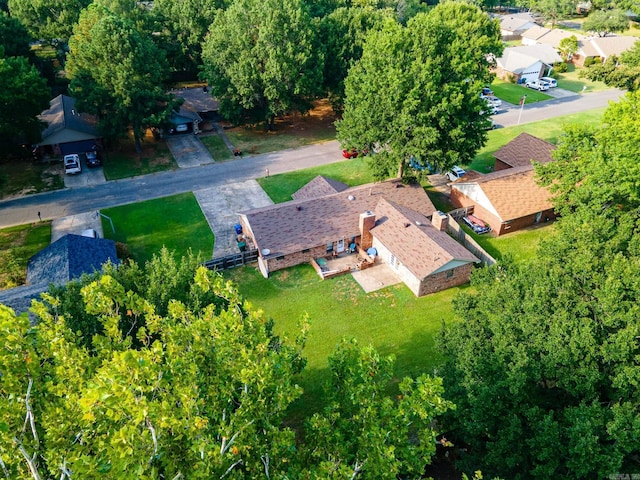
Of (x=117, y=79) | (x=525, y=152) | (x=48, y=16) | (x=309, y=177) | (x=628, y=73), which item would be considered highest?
(x=48, y=16)

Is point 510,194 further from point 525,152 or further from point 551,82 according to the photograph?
point 551,82

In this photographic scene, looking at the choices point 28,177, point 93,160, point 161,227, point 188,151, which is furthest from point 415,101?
point 28,177

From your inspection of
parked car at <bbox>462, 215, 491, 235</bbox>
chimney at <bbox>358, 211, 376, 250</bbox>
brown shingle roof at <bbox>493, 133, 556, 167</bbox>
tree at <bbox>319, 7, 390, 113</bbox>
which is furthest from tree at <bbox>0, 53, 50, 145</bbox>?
brown shingle roof at <bbox>493, 133, 556, 167</bbox>

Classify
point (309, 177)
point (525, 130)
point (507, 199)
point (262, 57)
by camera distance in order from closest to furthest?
point (507, 199) < point (309, 177) < point (262, 57) < point (525, 130)

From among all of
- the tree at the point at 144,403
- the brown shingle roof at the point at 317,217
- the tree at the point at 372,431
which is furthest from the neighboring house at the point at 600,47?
the tree at the point at 144,403

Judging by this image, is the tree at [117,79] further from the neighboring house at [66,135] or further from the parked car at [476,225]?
the parked car at [476,225]

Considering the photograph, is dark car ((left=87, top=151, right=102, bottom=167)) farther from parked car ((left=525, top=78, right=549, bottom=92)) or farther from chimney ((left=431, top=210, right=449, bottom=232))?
parked car ((left=525, top=78, right=549, bottom=92))

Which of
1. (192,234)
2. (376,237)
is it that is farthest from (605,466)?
(192,234)
